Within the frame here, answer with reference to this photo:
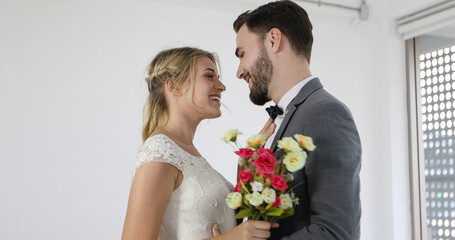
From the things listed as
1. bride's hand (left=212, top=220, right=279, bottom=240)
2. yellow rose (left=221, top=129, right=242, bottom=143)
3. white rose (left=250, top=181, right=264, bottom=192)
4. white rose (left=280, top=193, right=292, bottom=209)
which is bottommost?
bride's hand (left=212, top=220, right=279, bottom=240)

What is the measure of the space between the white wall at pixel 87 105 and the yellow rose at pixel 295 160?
9.97 feet

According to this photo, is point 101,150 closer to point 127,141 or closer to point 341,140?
point 127,141

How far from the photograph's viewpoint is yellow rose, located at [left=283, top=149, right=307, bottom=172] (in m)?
1.68

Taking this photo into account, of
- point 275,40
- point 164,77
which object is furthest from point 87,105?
point 275,40

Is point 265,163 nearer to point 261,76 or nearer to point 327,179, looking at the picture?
point 327,179

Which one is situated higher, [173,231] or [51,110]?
[51,110]

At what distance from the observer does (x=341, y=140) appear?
1.87m

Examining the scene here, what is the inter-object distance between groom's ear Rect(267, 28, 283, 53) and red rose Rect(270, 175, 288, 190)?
0.75 m

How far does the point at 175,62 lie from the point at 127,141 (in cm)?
222

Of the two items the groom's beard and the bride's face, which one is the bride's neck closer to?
the bride's face

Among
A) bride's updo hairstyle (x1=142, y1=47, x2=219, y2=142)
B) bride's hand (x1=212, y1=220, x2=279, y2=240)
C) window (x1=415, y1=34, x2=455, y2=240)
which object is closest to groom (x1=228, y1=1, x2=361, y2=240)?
bride's hand (x1=212, y1=220, x2=279, y2=240)

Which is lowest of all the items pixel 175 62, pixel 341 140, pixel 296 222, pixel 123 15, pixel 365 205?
pixel 365 205

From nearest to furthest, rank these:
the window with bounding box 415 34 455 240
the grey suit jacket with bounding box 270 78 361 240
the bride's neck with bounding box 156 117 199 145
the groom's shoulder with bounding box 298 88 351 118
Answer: the grey suit jacket with bounding box 270 78 361 240
the groom's shoulder with bounding box 298 88 351 118
the bride's neck with bounding box 156 117 199 145
the window with bounding box 415 34 455 240

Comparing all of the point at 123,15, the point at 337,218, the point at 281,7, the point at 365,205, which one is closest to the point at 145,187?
the point at 337,218
